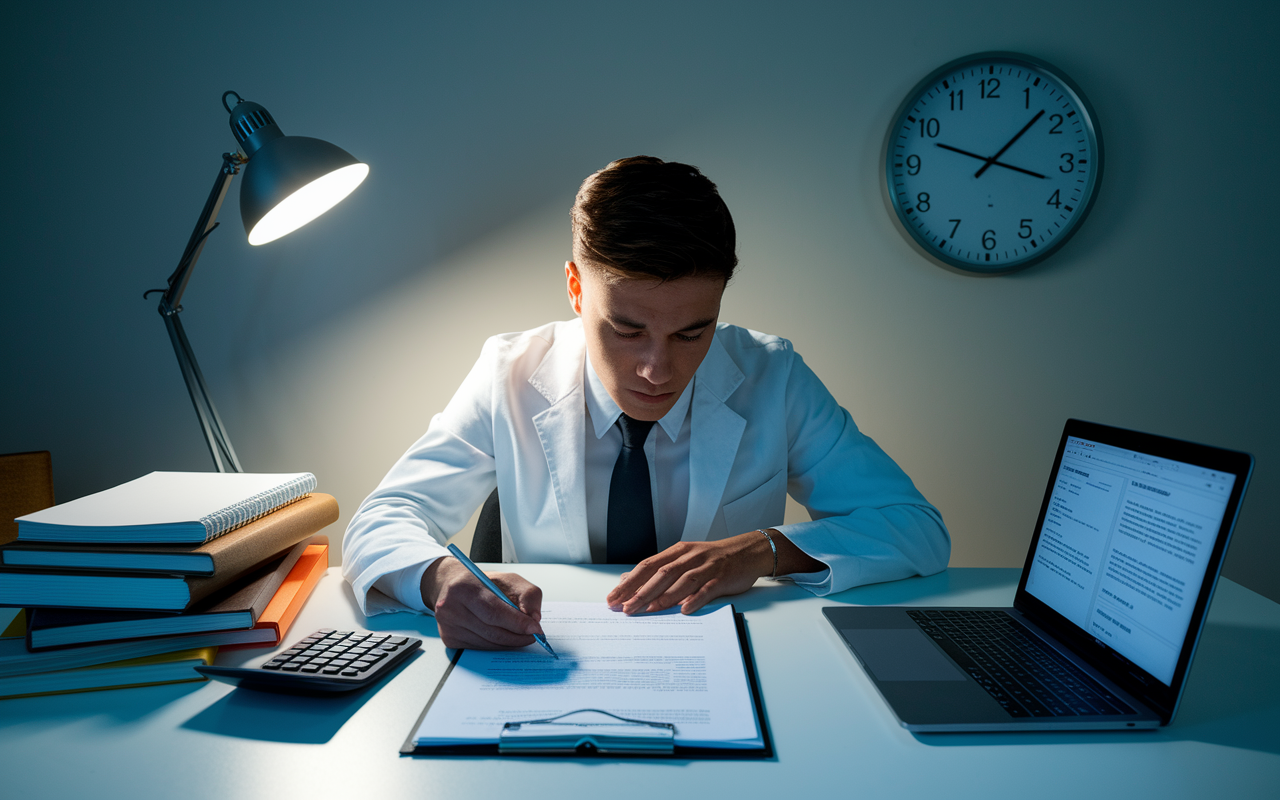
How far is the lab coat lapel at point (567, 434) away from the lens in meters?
1.36

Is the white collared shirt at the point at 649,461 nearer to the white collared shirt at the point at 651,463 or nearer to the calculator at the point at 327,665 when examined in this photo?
the white collared shirt at the point at 651,463

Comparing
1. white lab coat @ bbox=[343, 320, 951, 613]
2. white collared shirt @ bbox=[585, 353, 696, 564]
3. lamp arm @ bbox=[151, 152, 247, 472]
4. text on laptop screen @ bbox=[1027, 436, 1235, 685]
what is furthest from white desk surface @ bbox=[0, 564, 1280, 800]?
lamp arm @ bbox=[151, 152, 247, 472]

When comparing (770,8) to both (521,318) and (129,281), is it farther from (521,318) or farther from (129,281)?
(129,281)

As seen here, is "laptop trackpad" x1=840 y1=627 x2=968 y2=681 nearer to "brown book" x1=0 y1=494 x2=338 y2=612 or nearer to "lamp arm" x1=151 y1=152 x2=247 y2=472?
"brown book" x1=0 y1=494 x2=338 y2=612

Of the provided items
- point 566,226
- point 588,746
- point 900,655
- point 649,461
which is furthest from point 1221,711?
point 566,226

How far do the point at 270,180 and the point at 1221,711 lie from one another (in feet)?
5.11

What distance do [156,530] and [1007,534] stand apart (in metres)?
2.12

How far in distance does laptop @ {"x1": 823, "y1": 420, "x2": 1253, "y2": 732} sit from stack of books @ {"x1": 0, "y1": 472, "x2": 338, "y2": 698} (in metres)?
0.79

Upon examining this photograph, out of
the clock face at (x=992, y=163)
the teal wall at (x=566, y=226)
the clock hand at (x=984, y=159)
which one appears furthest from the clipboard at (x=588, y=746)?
the clock hand at (x=984, y=159)

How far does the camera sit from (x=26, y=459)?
1.60 m

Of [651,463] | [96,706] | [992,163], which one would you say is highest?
[992,163]

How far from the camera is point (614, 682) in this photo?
0.76m

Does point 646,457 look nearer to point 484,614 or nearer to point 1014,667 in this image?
point 484,614

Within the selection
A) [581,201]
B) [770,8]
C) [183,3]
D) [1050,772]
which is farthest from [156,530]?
[770,8]
